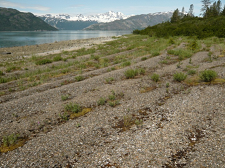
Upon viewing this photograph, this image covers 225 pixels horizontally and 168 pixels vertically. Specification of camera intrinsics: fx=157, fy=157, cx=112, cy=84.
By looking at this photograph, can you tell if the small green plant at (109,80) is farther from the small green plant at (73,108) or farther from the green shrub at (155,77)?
the small green plant at (73,108)

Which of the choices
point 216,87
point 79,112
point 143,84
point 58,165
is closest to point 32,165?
point 58,165

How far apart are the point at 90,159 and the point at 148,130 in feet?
10.8

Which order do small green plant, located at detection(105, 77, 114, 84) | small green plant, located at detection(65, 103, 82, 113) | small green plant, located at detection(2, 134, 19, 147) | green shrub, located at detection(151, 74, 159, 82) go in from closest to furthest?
small green plant, located at detection(2, 134, 19, 147) < small green plant, located at detection(65, 103, 82, 113) < green shrub, located at detection(151, 74, 159, 82) < small green plant, located at detection(105, 77, 114, 84)

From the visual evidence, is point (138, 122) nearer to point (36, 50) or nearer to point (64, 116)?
point (64, 116)

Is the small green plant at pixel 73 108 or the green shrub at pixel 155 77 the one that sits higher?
the green shrub at pixel 155 77

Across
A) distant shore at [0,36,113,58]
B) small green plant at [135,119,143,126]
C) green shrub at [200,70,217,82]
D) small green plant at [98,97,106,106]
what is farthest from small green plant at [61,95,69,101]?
distant shore at [0,36,113,58]

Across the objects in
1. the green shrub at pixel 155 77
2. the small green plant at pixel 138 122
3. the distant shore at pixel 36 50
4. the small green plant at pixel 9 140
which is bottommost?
the small green plant at pixel 9 140

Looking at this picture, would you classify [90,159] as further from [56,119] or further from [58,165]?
[56,119]

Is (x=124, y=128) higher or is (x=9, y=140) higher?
(x=124, y=128)

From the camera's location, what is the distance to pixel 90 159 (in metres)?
6.50

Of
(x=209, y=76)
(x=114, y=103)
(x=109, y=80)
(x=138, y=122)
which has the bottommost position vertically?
(x=138, y=122)

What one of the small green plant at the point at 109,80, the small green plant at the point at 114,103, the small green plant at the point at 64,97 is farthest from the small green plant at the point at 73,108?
the small green plant at the point at 109,80

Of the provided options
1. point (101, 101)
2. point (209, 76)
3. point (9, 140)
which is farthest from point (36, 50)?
point (209, 76)

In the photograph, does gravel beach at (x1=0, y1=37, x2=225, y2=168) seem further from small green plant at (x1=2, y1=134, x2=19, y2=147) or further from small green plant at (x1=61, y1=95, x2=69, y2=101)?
small green plant at (x1=2, y1=134, x2=19, y2=147)
